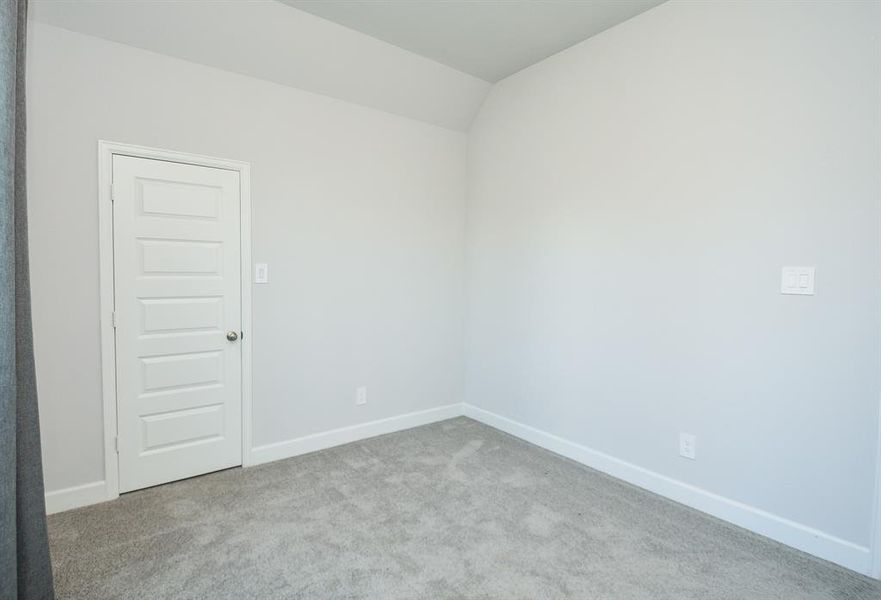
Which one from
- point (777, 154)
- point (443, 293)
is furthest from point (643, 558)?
point (443, 293)

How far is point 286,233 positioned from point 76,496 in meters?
1.90

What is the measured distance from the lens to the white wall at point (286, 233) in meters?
2.36

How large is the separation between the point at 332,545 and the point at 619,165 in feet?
8.86

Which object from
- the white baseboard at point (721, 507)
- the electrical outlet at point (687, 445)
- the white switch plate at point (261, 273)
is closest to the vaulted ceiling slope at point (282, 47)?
the white switch plate at point (261, 273)

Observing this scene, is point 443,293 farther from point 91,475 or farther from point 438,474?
point 91,475

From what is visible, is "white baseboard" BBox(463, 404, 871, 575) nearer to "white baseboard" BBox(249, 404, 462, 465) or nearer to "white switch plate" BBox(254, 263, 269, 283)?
"white baseboard" BBox(249, 404, 462, 465)

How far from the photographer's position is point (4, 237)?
1.05 meters

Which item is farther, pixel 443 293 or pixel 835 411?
pixel 443 293

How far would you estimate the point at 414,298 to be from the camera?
3.79 meters

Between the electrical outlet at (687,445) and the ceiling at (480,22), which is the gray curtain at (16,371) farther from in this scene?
the electrical outlet at (687,445)

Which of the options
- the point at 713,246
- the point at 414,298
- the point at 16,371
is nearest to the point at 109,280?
the point at 16,371

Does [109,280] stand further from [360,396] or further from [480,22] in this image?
[480,22]

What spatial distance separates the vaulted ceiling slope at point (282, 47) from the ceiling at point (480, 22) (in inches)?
4.6

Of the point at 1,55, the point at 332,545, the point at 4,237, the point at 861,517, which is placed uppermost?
the point at 1,55
